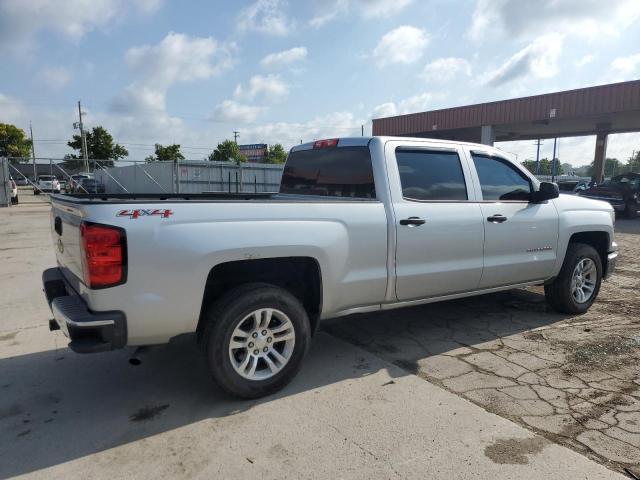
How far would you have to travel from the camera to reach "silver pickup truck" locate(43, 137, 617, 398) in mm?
2877

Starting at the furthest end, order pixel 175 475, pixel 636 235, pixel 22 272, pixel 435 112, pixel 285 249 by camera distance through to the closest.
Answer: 1. pixel 435 112
2. pixel 636 235
3. pixel 22 272
4. pixel 285 249
5. pixel 175 475

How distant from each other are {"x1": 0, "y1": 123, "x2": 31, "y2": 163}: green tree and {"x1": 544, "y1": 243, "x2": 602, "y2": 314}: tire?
217 ft

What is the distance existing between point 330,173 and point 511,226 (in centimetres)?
188

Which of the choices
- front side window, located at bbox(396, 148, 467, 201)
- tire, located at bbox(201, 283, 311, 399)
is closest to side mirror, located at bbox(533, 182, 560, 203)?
front side window, located at bbox(396, 148, 467, 201)

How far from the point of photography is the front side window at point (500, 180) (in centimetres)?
465

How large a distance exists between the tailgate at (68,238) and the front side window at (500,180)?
11.6ft

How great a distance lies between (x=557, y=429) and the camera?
304 cm

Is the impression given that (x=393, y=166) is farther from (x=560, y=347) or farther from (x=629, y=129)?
(x=629, y=129)

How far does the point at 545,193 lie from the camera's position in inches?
191

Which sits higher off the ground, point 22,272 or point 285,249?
point 285,249

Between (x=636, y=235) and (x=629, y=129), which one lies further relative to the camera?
(x=629, y=129)

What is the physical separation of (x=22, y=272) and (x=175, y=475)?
255 inches

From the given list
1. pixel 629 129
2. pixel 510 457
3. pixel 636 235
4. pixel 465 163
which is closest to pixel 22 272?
pixel 465 163

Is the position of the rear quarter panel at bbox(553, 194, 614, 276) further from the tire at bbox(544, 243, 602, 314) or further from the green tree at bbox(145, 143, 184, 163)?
the green tree at bbox(145, 143, 184, 163)
